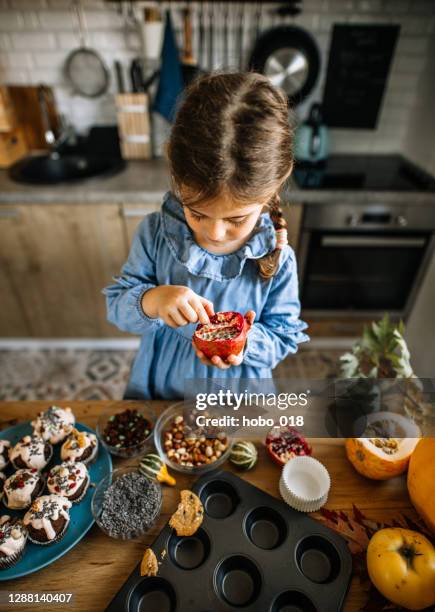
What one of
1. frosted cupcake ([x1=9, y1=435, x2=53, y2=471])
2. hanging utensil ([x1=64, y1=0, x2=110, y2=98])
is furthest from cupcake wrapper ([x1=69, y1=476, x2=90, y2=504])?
hanging utensil ([x1=64, y1=0, x2=110, y2=98])

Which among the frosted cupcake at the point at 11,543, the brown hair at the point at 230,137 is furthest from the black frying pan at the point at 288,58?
the frosted cupcake at the point at 11,543

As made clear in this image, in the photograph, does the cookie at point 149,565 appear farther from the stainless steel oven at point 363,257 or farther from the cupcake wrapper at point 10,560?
the stainless steel oven at point 363,257

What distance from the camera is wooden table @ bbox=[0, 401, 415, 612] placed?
27.7 inches

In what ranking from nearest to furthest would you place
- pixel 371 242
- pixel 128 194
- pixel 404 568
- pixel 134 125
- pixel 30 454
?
pixel 404 568 < pixel 30 454 < pixel 128 194 < pixel 371 242 < pixel 134 125

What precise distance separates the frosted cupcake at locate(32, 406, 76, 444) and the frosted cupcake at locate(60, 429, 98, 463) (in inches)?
1.1

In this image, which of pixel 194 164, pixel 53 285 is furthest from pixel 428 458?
pixel 53 285

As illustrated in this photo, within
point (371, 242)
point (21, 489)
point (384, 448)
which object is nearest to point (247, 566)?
point (384, 448)

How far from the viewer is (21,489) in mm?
786

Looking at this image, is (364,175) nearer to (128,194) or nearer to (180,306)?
(128,194)

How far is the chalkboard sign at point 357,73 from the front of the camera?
2.15 m

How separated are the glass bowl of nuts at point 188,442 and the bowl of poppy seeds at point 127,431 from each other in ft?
0.09

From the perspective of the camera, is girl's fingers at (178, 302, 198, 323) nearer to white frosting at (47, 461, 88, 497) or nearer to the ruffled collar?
the ruffled collar

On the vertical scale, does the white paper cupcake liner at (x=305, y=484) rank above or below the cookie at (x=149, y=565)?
above

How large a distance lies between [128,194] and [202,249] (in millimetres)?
1025
